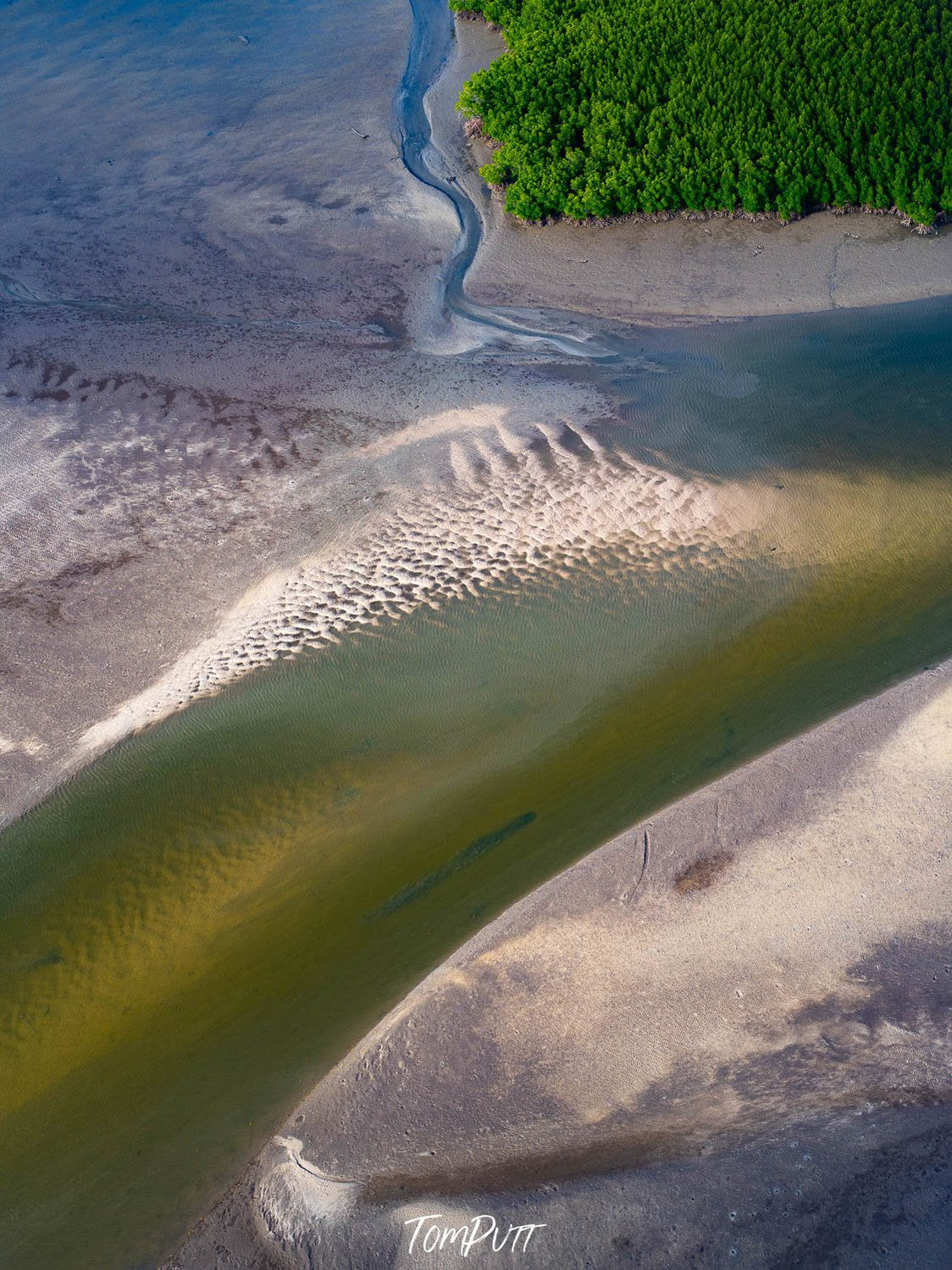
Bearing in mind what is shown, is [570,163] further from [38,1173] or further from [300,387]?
[38,1173]

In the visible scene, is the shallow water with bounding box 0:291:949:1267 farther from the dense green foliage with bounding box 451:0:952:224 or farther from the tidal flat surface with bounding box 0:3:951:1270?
the dense green foliage with bounding box 451:0:952:224

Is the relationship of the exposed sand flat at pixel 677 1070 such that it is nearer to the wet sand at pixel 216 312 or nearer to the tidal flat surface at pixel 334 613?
the tidal flat surface at pixel 334 613

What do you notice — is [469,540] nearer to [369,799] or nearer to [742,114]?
[369,799]

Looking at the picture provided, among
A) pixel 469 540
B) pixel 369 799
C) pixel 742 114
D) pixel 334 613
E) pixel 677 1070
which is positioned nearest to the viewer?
pixel 677 1070

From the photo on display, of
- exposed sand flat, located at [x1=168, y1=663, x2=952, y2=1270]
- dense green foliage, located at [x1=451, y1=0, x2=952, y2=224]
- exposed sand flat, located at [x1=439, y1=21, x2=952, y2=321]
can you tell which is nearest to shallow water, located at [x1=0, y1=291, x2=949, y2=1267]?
exposed sand flat, located at [x1=168, y1=663, x2=952, y2=1270]

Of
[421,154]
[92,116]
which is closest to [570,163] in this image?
[421,154]

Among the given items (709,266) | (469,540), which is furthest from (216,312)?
(709,266)
